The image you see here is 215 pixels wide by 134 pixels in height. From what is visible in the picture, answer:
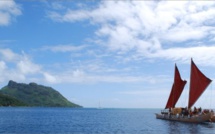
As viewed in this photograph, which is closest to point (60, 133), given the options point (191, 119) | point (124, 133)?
point (124, 133)

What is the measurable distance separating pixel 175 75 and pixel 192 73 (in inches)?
534

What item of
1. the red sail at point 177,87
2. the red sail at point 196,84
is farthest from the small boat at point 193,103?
the red sail at point 177,87

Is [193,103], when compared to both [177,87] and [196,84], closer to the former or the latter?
[196,84]

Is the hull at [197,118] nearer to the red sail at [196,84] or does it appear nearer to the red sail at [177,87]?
the red sail at [196,84]

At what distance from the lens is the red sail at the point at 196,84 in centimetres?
8138

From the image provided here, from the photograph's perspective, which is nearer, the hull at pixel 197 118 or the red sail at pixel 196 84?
the hull at pixel 197 118

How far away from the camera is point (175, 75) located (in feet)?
326

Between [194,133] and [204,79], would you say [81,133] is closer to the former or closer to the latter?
[194,133]

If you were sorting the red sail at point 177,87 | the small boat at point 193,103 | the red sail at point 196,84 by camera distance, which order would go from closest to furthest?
the small boat at point 193,103
the red sail at point 196,84
the red sail at point 177,87

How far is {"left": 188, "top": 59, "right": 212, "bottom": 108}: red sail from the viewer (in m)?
81.4

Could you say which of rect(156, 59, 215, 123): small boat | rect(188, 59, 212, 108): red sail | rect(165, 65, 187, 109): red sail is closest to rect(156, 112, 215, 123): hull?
rect(156, 59, 215, 123): small boat

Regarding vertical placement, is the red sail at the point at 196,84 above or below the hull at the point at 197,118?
above

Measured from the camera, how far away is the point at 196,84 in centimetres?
8331

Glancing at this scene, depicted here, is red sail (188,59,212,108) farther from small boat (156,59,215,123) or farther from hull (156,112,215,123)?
hull (156,112,215,123)
